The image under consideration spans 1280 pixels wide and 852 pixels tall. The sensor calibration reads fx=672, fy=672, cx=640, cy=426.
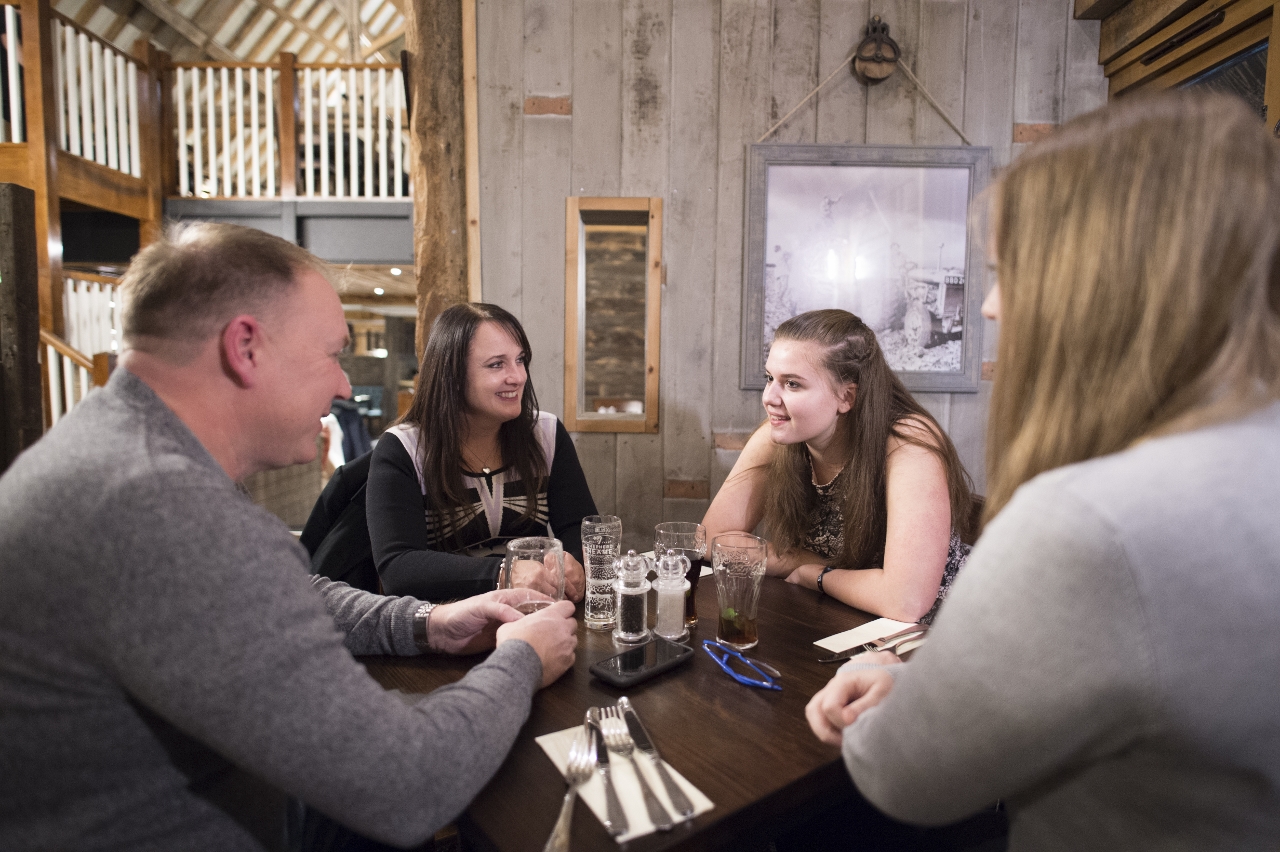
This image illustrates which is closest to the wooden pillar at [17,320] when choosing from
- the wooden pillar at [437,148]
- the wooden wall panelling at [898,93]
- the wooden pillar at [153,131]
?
the wooden pillar at [437,148]

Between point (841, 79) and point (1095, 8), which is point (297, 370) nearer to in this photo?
point (841, 79)

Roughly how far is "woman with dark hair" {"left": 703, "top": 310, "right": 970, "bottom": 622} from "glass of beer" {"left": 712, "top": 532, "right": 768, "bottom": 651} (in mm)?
366

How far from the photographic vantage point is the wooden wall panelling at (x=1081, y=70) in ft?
9.77

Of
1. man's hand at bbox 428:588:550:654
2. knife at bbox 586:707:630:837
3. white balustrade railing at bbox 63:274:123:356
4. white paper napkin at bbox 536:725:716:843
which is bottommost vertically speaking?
white paper napkin at bbox 536:725:716:843

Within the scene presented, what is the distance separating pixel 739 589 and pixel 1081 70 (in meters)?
3.13

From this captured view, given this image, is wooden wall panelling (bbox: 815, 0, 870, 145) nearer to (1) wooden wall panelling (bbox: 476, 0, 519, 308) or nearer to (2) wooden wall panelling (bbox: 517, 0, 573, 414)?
(2) wooden wall panelling (bbox: 517, 0, 573, 414)

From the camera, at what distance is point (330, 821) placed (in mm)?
1021

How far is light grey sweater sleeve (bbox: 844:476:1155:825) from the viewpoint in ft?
1.78

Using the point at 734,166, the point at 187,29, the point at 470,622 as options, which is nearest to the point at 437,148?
the point at 734,166

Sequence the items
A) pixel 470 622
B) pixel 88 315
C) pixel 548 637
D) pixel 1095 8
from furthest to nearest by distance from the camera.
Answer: pixel 88 315, pixel 1095 8, pixel 470 622, pixel 548 637

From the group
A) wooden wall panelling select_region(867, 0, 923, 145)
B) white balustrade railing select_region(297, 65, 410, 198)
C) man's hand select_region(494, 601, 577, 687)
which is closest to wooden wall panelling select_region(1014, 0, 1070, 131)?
wooden wall panelling select_region(867, 0, 923, 145)

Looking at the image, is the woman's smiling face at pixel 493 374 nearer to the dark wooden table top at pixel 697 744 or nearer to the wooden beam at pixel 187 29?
the dark wooden table top at pixel 697 744

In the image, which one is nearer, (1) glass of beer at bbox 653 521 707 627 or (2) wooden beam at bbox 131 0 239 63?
(1) glass of beer at bbox 653 521 707 627

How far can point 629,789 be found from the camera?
2.72 feet
